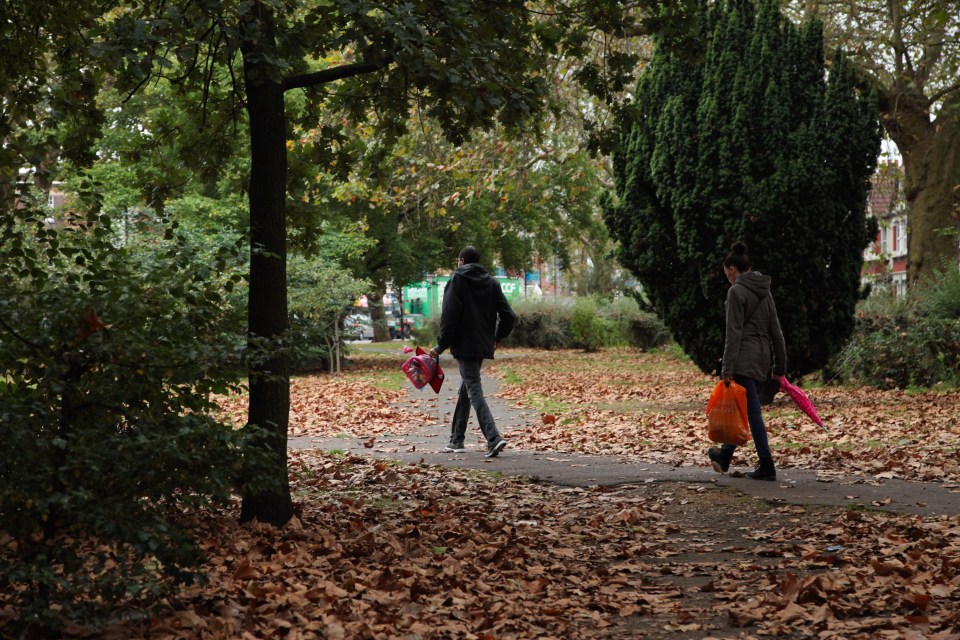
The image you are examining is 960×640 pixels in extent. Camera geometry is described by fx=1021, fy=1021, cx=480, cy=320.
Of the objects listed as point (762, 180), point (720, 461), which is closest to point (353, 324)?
point (762, 180)

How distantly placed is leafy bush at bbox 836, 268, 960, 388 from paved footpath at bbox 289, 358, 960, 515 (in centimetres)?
819

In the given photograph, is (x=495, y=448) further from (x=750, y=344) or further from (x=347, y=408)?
(x=347, y=408)

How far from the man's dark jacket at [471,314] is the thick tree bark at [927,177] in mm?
12174

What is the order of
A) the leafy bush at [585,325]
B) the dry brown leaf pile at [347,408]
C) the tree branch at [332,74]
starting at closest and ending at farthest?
1. the tree branch at [332,74]
2. the dry brown leaf pile at [347,408]
3. the leafy bush at [585,325]

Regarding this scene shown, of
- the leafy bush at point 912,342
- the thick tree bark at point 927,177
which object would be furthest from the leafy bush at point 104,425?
the thick tree bark at point 927,177

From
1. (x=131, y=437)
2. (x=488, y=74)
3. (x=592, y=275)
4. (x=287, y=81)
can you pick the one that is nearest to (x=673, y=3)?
(x=488, y=74)

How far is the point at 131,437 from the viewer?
4.35 metres

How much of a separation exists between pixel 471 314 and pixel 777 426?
442 cm

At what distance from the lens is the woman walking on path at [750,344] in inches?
333

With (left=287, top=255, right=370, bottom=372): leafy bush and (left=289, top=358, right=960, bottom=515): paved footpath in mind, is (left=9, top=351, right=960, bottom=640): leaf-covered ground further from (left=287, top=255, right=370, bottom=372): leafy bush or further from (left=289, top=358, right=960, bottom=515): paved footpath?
(left=287, top=255, right=370, bottom=372): leafy bush

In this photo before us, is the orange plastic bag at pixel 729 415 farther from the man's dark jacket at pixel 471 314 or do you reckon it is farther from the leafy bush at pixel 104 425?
the leafy bush at pixel 104 425

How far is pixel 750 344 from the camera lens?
8641 mm

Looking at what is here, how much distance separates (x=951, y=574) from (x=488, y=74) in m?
3.82

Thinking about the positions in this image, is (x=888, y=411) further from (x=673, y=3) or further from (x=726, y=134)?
(x=673, y=3)
